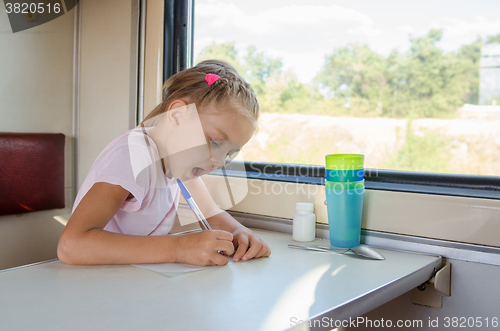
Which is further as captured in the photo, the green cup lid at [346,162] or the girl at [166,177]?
the green cup lid at [346,162]

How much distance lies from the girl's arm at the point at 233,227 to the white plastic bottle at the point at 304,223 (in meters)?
0.13

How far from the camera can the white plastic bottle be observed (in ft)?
3.27

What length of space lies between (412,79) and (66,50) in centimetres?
429

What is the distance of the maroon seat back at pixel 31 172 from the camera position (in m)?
1.27

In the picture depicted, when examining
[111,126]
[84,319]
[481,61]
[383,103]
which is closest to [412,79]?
[383,103]

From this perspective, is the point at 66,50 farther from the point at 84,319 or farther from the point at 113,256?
the point at 84,319

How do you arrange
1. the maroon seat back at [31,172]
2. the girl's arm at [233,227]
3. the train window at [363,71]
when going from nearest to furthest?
the girl's arm at [233,227] < the maroon seat back at [31,172] < the train window at [363,71]

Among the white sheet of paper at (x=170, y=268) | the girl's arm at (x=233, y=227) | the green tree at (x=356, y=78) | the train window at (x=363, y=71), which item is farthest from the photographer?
the green tree at (x=356, y=78)

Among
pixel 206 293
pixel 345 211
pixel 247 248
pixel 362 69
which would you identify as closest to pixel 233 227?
pixel 247 248

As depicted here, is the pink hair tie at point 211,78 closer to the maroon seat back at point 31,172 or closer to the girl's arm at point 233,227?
the girl's arm at point 233,227

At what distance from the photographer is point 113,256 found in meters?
0.72

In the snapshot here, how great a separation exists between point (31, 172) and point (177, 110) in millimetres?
743

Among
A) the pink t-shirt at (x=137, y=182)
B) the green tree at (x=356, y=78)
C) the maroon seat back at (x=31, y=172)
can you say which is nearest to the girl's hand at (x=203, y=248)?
the pink t-shirt at (x=137, y=182)

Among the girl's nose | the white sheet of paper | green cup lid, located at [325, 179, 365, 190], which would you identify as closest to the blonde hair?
the girl's nose
